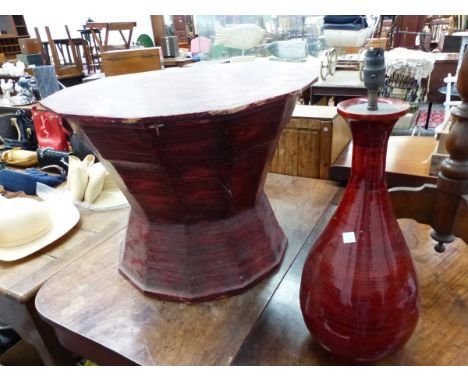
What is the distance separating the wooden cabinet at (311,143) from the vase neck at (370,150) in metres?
0.54

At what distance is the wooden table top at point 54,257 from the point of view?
73 centimetres

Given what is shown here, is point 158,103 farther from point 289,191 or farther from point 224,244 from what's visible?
point 289,191

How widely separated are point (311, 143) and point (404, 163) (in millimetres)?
241

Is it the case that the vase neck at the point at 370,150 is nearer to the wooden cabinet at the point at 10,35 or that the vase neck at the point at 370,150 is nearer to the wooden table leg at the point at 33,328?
the wooden table leg at the point at 33,328

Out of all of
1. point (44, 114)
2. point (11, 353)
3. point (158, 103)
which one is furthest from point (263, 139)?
point (44, 114)

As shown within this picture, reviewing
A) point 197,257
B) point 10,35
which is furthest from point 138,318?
point 10,35

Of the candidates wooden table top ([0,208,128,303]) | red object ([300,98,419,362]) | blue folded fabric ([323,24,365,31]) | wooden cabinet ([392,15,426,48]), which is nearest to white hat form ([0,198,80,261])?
wooden table top ([0,208,128,303])

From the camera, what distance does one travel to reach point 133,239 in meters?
0.68

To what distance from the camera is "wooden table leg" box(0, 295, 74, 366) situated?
743 millimetres

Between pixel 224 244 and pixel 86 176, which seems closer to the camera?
pixel 224 244

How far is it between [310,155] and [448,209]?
1.47 feet

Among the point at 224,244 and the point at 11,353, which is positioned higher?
the point at 224,244

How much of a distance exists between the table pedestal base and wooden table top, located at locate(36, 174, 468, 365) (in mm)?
22

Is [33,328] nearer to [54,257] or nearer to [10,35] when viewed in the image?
[54,257]
